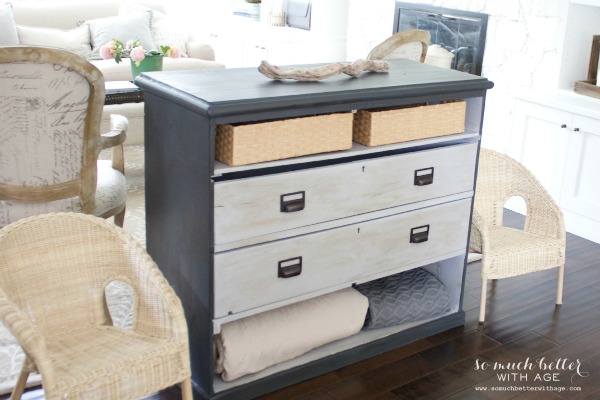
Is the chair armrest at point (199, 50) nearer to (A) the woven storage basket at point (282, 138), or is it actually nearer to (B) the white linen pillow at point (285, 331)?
(B) the white linen pillow at point (285, 331)

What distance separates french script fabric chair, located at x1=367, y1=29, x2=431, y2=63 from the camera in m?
3.98

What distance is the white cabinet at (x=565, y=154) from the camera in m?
4.06

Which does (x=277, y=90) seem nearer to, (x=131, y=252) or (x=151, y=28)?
(x=131, y=252)

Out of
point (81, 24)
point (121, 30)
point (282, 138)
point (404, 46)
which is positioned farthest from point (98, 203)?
point (81, 24)

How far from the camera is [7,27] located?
18.4 ft

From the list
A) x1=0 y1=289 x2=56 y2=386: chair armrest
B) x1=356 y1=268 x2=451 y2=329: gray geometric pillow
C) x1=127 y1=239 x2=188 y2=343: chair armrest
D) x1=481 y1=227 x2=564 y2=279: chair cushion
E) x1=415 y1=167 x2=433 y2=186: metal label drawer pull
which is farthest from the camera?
x1=481 y1=227 x2=564 y2=279: chair cushion

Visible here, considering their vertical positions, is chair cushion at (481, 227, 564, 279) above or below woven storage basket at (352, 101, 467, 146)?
below

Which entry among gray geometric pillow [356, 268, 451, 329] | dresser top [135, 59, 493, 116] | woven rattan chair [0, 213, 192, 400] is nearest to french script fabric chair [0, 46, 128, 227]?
dresser top [135, 59, 493, 116]

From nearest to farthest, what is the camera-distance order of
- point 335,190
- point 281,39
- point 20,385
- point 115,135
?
point 20,385
point 335,190
point 115,135
point 281,39

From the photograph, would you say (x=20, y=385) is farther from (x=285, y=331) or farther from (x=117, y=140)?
(x=117, y=140)

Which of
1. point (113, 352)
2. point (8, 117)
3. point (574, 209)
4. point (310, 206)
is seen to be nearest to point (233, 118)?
point (310, 206)

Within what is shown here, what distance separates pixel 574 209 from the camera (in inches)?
165

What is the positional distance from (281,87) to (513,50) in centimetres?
264

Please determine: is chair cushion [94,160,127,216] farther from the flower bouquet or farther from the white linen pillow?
the flower bouquet
